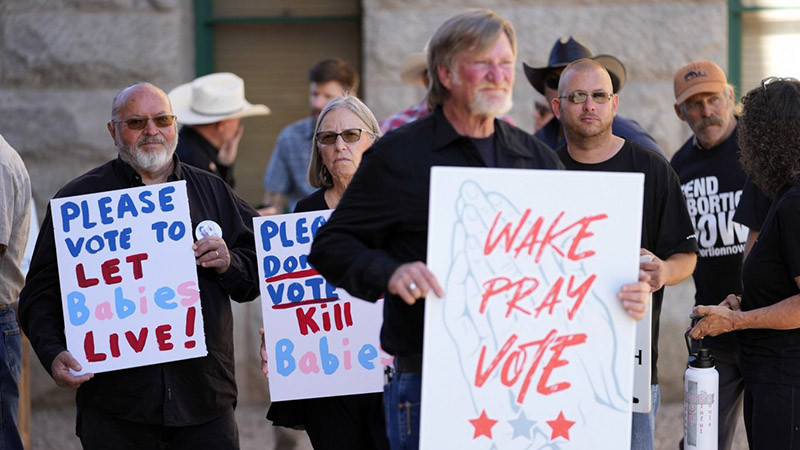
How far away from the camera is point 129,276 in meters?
4.33

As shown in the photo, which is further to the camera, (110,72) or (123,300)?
(110,72)

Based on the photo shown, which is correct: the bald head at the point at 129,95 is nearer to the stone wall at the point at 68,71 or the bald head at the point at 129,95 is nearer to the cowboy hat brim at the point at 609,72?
the cowboy hat brim at the point at 609,72

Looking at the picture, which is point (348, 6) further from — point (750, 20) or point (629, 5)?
point (750, 20)

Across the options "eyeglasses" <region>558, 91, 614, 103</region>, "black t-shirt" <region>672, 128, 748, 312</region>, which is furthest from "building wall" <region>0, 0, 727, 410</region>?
"eyeglasses" <region>558, 91, 614, 103</region>

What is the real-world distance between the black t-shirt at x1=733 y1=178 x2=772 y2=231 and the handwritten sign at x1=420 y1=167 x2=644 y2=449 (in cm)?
161


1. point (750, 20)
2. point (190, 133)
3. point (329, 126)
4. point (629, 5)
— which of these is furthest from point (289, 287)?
point (750, 20)

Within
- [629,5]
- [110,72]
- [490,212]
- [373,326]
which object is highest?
[629,5]

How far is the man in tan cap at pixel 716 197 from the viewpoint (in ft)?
17.4

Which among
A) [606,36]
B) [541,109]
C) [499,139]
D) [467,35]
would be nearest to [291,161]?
[541,109]

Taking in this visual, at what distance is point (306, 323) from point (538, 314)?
1405 millimetres

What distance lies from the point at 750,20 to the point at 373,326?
4317 mm

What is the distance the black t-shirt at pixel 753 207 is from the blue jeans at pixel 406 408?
1961 millimetres

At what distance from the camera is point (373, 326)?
4.47m

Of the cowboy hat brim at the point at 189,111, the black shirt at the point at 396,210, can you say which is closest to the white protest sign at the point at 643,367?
the black shirt at the point at 396,210
